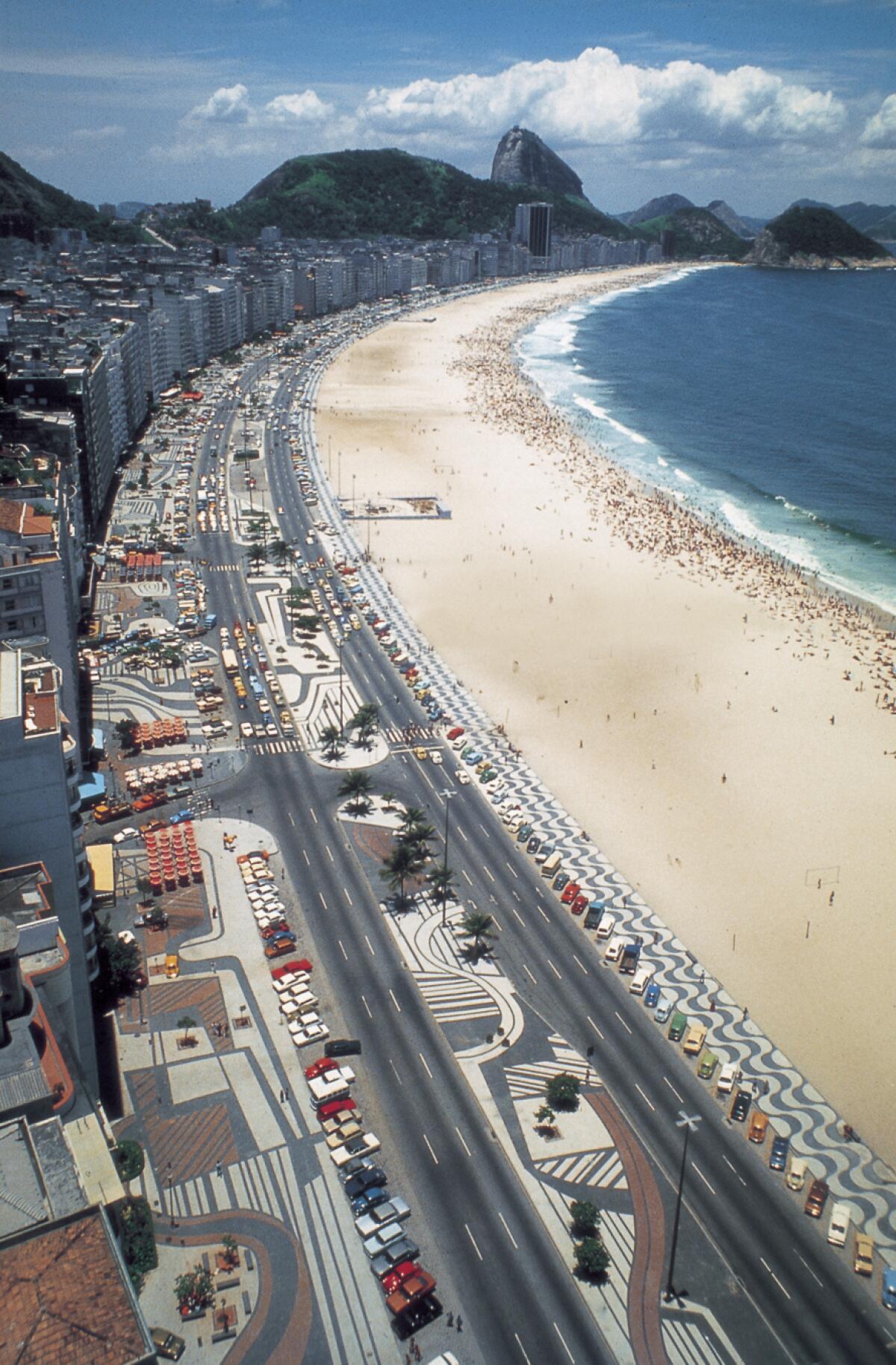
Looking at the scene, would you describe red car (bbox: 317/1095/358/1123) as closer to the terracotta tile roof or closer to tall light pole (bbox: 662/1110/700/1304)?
tall light pole (bbox: 662/1110/700/1304)

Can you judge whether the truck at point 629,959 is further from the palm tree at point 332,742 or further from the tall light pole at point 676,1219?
the palm tree at point 332,742

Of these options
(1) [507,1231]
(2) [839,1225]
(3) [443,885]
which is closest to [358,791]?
(3) [443,885]

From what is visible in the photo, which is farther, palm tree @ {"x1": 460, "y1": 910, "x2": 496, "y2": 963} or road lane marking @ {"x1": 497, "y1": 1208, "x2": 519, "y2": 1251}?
palm tree @ {"x1": 460, "y1": 910, "x2": 496, "y2": 963}

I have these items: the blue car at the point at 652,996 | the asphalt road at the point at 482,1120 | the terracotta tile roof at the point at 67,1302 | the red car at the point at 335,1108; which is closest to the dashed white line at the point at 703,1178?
the asphalt road at the point at 482,1120

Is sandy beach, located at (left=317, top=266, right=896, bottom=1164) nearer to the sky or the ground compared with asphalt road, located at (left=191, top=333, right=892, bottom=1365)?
nearer to the sky

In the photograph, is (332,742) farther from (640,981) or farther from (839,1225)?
(839,1225)

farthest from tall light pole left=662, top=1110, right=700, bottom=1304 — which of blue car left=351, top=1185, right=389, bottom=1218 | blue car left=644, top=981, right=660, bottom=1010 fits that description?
blue car left=351, top=1185, right=389, bottom=1218

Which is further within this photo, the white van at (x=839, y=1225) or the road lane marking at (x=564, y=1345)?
the white van at (x=839, y=1225)
